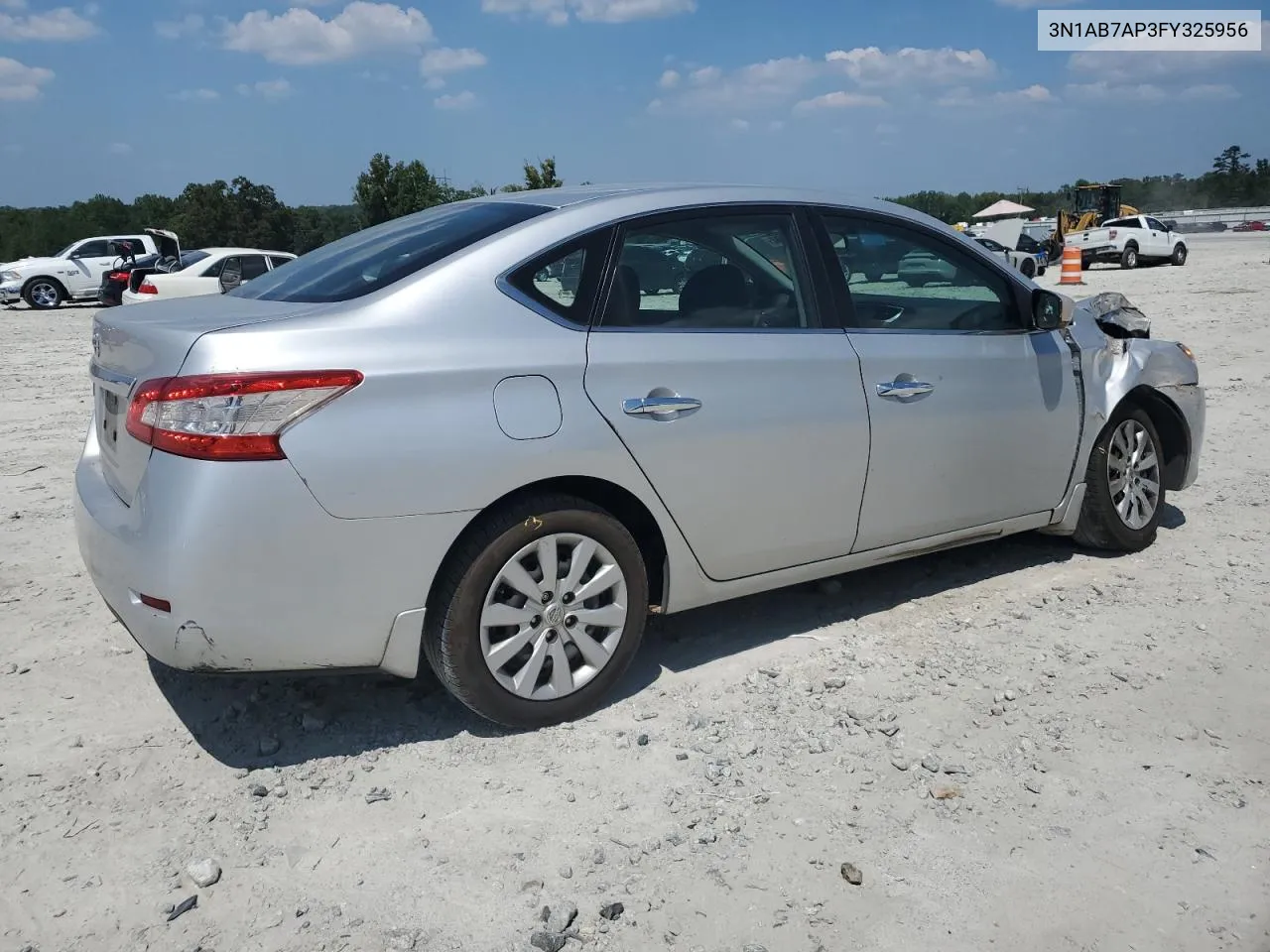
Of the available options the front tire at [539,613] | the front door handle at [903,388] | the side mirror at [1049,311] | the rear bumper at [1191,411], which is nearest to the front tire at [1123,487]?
the rear bumper at [1191,411]

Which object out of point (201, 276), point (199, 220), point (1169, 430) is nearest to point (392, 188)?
point (199, 220)

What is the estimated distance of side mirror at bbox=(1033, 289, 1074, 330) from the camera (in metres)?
4.58

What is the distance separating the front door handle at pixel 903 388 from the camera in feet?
13.5

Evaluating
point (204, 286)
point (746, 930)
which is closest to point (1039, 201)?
point (204, 286)

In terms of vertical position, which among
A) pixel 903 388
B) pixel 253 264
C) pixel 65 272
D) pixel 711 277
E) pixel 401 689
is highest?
pixel 65 272

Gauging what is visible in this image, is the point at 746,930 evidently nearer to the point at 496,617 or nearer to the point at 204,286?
the point at 496,617

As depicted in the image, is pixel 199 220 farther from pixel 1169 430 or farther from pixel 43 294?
pixel 1169 430

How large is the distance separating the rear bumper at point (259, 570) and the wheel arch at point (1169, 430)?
3603 mm

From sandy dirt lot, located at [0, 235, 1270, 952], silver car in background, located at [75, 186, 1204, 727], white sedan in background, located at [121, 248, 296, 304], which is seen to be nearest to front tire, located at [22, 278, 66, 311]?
white sedan in background, located at [121, 248, 296, 304]

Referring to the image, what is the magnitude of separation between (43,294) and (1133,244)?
2889cm

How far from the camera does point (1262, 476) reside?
6.62 m

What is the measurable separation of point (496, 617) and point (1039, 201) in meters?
89.1

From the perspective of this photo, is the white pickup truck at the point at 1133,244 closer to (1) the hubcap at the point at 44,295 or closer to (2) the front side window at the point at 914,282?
(1) the hubcap at the point at 44,295

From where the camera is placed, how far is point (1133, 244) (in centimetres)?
3191
